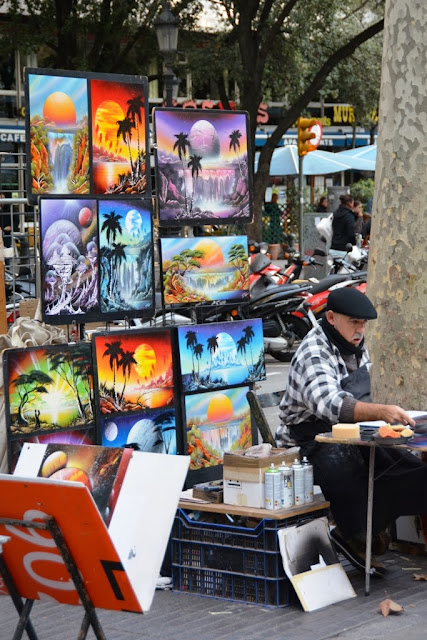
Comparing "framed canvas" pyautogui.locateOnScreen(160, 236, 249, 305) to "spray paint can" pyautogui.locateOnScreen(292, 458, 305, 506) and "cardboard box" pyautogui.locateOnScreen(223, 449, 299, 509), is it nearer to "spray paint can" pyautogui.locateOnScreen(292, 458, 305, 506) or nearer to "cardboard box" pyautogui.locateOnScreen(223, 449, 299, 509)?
"cardboard box" pyautogui.locateOnScreen(223, 449, 299, 509)

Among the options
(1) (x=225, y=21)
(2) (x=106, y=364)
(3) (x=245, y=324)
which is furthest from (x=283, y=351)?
(1) (x=225, y=21)

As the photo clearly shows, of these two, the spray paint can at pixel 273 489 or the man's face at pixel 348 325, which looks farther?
the man's face at pixel 348 325

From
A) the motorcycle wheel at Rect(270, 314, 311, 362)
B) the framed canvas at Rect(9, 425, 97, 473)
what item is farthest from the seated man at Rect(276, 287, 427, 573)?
the motorcycle wheel at Rect(270, 314, 311, 362)

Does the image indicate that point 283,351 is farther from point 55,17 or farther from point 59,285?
point 55,17

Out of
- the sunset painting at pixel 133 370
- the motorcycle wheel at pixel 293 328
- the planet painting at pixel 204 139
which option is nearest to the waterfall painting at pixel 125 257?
the sunset painting at pixel 133 370

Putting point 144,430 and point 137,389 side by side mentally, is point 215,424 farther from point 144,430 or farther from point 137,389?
point 137,389

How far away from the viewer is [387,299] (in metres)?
6.95

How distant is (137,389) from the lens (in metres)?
6.48

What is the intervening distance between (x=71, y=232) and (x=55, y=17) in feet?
63.7

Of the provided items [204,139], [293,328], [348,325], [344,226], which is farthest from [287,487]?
[344,226]

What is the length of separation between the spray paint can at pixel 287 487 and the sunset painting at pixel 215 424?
126 centimetres

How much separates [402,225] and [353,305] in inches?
48.1

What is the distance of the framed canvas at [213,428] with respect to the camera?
6.83 metres

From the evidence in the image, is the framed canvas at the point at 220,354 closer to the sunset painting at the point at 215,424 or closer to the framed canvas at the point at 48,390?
the sunset painting at the point at 215,424
